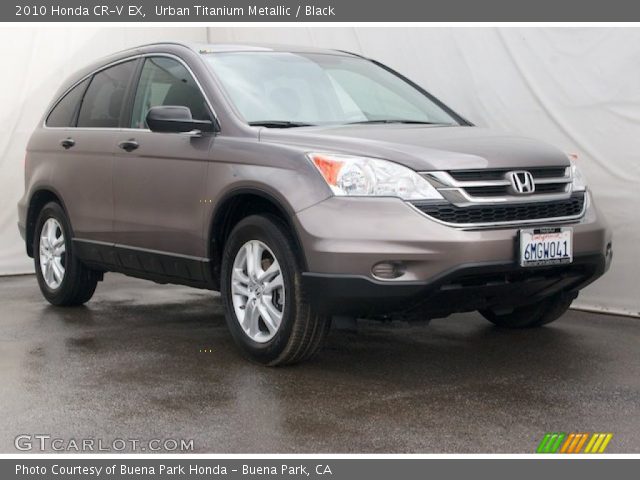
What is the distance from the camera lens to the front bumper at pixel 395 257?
525 cm

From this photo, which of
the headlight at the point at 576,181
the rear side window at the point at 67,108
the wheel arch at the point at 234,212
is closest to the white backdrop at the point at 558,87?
the headlight at the point at 576,181

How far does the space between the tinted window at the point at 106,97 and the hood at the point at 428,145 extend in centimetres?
185

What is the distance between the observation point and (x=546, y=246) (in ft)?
18.2

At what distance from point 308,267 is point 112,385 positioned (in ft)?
4.00

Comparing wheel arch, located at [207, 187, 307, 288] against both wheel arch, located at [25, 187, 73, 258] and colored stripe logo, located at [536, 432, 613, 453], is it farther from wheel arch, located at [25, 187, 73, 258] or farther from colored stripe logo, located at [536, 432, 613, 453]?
wheel arch, located at [25, 187, 73, 258]

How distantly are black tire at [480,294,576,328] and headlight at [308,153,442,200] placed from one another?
1842mm

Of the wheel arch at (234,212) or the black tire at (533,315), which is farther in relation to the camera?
the black tire at (533,315)

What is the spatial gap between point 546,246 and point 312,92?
1.86 m

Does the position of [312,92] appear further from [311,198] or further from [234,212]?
[311,198]

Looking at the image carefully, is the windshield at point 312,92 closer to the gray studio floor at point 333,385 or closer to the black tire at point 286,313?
the black tire at point 286,313

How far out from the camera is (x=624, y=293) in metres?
7.79

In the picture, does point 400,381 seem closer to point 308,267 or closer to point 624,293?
point 308,267

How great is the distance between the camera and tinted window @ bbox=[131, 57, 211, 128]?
654 centimetres

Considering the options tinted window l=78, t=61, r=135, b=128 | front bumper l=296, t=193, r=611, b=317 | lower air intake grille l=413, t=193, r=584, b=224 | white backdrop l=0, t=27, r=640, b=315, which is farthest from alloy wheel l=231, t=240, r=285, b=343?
white backdrop l=0, t=27, r=640, b=315
